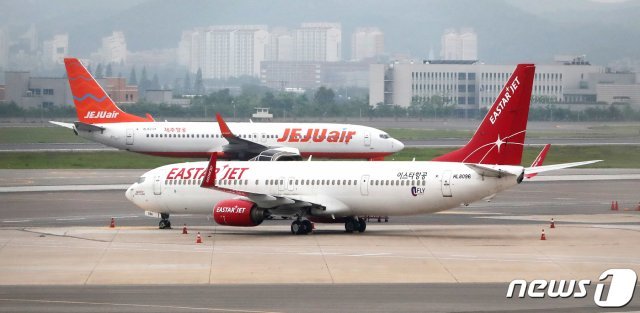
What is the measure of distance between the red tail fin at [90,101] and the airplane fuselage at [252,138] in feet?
3.22

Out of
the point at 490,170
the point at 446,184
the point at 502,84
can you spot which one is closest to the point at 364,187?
the point at 446,184

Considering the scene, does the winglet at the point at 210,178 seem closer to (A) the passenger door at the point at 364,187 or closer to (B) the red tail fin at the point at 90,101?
(A) the passenger door at the point at 364,187

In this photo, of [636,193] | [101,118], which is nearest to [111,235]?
[636,193]

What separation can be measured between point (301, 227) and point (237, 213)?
3.02 metres

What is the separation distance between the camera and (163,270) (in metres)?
37.8

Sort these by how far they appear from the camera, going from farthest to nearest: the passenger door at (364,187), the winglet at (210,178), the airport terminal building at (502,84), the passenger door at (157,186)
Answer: the airport terminal building at (502,84)
the passenger door at (157,186)
the passenger door at (364,187)
the winglet at (210,178)

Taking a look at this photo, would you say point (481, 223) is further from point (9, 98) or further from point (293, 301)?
point (9, 98)

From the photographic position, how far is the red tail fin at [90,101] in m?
87.2

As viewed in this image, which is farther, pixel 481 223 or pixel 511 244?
pixel 481 223

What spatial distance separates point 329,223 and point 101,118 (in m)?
41.1

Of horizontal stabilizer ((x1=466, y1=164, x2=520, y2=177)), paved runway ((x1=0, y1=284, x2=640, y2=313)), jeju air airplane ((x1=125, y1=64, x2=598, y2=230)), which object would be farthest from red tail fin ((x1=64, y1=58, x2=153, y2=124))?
paved runway ((x1=0, y1=284, x2=640, y2=313))

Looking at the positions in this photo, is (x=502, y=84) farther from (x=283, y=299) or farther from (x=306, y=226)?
(x=283, y=299)

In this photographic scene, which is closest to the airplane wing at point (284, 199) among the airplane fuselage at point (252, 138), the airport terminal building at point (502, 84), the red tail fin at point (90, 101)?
the airplane fuselage at point (252, 138)

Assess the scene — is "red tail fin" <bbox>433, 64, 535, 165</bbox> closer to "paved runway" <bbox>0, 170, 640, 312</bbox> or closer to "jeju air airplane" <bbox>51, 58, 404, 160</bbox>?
"paved runway" <bbox>0, 170, 640, 312</bbox>
